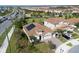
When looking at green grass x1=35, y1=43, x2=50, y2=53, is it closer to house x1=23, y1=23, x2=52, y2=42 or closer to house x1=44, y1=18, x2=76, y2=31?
house x1=23, y1=23, x2=52, y2=42

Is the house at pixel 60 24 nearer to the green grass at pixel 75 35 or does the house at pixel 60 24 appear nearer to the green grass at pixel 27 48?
the green grass at pixel 75 35

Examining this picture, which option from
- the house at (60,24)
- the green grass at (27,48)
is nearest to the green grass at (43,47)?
the green grass at (27,48)

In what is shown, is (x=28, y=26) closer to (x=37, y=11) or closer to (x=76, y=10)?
(x=37, y=11)

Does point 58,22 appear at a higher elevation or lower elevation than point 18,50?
higher

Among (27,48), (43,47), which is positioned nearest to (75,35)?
(43,47)

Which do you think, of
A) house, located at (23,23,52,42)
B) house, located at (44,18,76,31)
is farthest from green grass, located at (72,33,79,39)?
house, located at (23,23,52,42)

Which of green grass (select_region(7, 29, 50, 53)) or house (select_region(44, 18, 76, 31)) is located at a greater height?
house (select_region(44, 18, 76, 31))
